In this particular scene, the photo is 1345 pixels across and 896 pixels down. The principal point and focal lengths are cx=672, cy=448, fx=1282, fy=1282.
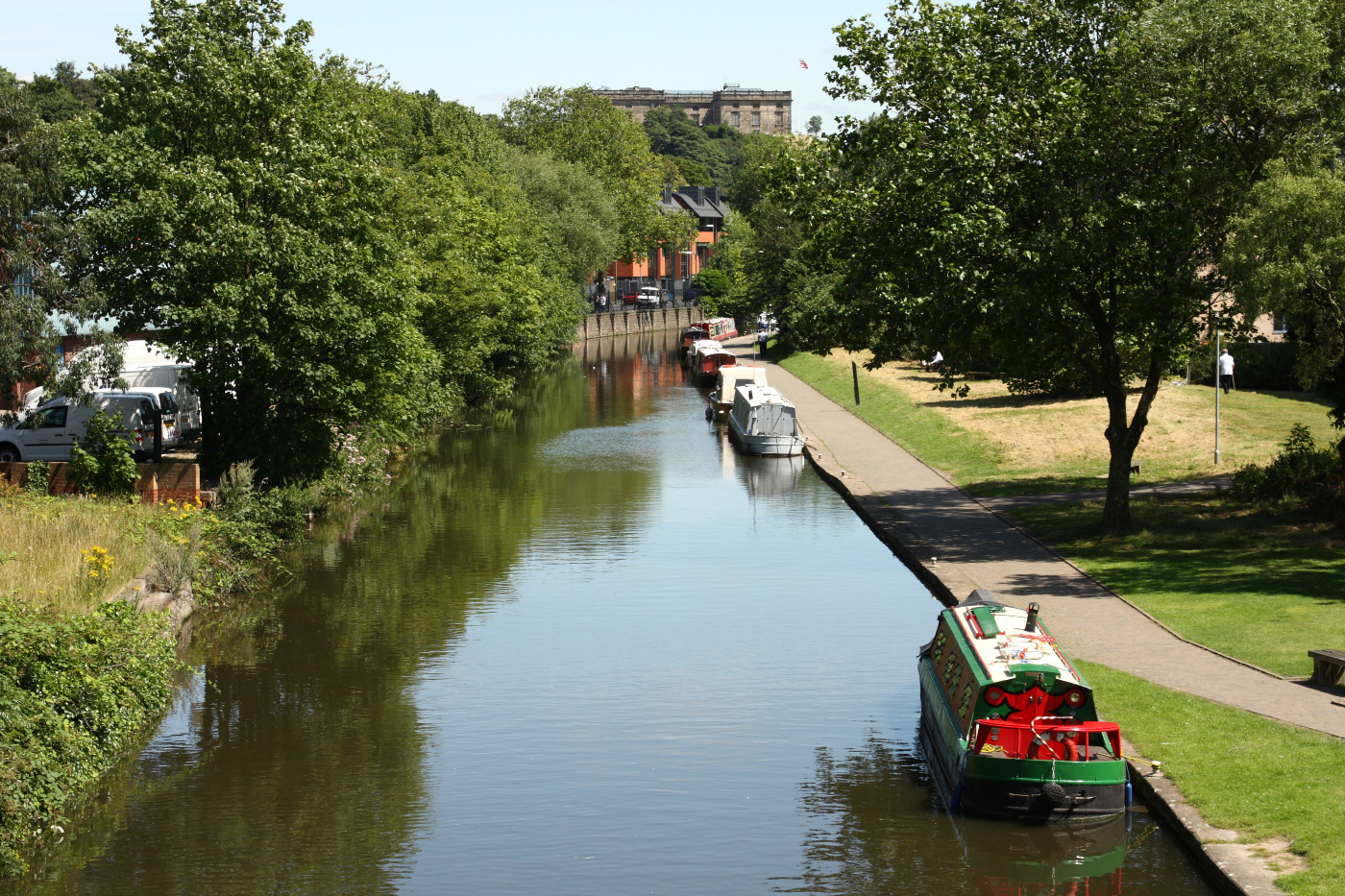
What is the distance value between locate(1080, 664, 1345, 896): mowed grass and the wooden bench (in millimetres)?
1441

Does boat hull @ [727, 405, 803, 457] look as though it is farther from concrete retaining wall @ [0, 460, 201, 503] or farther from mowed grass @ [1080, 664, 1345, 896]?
mowed grass @ [1080, 664, 1345, 896]

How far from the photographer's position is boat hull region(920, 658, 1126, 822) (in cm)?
1284

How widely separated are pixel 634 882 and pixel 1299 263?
14.2m

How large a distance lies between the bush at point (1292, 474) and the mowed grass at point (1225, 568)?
1.64 ft

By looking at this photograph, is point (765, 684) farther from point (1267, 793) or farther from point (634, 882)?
point (1267, 793)

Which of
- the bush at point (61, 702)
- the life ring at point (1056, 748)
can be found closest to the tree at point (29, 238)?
the bush at point (61, 702)

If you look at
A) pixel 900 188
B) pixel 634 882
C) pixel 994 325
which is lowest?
pixel 634 882

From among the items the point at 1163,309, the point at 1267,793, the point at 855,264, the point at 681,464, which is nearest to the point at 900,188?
the point at 855,264

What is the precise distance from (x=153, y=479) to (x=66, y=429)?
6.78 meters

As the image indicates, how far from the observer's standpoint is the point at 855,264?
2438 cm

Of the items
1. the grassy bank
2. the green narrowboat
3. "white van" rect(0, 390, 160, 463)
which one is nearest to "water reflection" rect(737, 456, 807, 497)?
the grassy bank

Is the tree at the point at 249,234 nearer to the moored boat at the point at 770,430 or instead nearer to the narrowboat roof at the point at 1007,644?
the narrowboat roof at the point at 1007,644

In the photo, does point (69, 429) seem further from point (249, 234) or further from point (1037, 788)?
point (1037, 788)

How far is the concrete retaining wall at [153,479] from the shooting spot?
943 inches
